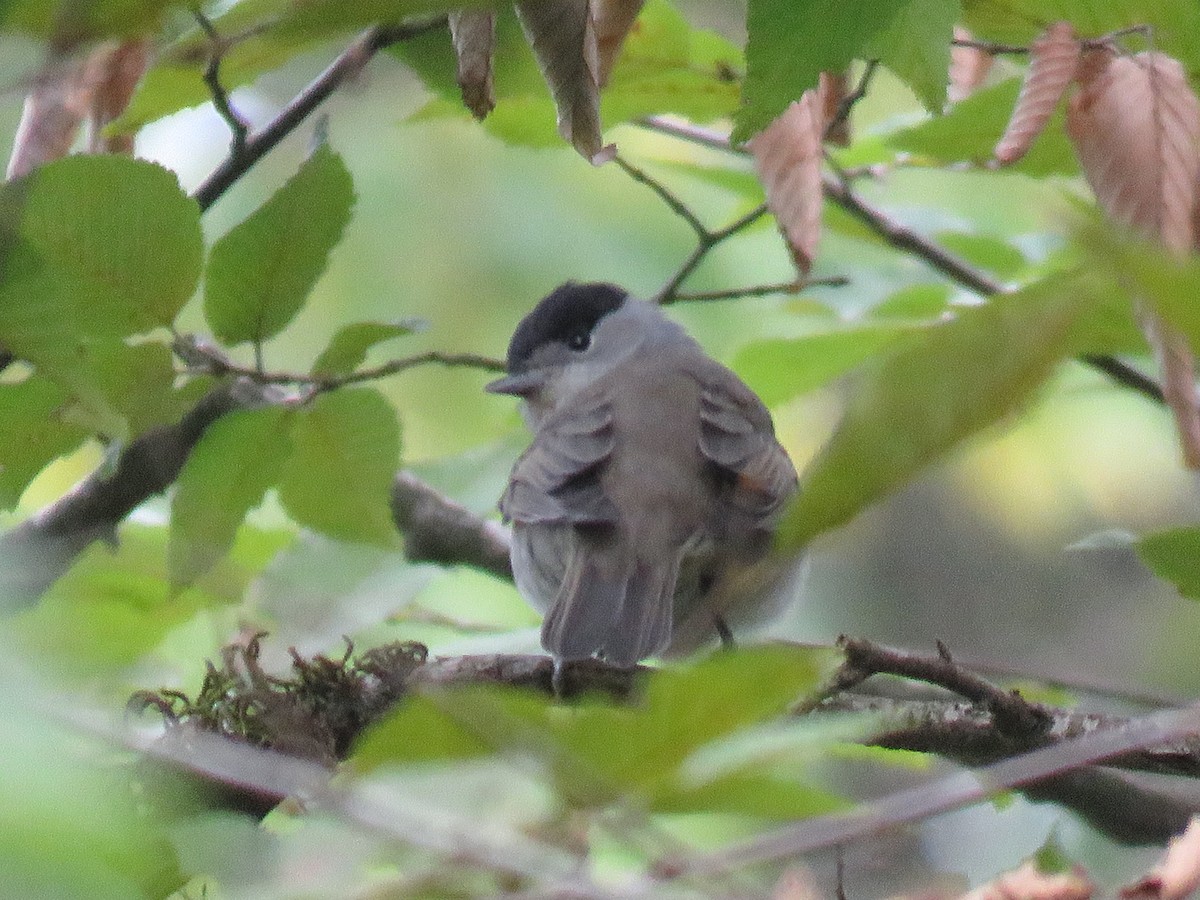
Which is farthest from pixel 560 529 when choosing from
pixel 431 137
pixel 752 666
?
pixel 431 137

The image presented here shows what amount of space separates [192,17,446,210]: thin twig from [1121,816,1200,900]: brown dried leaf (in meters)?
1.58

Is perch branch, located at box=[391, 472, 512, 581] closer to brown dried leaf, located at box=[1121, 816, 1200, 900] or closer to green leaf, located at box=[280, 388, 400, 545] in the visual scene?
green leaf, located at box=[280, 388, 400, 545]

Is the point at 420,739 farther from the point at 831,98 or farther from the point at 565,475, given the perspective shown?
the point at 565,475

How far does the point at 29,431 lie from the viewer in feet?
5.78

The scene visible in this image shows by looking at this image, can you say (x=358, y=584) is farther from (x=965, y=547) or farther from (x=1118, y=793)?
(x=965, y=547)

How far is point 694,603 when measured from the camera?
287cm

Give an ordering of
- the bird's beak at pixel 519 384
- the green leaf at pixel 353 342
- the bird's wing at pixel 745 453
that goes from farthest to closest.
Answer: the bird's beak at pixel 519 384 → the bird's wing at pixel 745 453 → the green leaf at pixel 353 342

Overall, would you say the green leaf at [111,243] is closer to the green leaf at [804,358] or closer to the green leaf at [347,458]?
the green leaf at [347,458]

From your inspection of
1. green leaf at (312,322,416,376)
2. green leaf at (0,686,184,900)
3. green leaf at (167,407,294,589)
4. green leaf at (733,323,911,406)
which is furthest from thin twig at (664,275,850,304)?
green leaf at (0,686,184,900)

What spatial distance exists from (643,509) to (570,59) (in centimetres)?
133

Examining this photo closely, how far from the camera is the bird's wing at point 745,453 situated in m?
2.79

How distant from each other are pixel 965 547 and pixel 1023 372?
6.92 metres

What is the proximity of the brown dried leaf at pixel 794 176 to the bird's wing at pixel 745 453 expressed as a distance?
31.9 inches

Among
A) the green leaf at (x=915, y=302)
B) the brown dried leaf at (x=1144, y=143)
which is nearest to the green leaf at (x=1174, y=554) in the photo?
the brown dried leaf at (x=1144, y=143)
